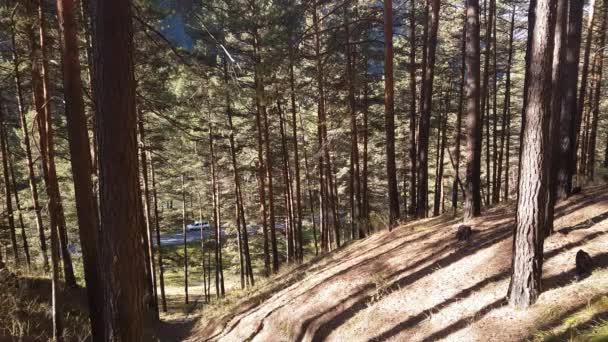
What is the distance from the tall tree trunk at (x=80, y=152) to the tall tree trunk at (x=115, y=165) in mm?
3127

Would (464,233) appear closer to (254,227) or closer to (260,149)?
(260,149)

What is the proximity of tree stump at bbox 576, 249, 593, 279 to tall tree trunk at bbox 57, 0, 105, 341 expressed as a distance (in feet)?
25.4

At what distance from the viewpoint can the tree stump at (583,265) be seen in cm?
615

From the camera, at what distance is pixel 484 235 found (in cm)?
897

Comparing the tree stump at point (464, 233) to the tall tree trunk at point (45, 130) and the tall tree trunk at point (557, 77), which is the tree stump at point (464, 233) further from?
the tall tree trunk at point (45, 130)

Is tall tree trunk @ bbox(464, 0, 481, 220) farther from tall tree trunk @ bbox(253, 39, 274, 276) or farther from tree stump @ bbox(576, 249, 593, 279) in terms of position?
tall tree trunk @ bbox(253, 39, 274, 276)

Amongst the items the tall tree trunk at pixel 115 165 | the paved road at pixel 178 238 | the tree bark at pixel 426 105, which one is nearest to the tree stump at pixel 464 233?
the tree bark at pixel 426 105

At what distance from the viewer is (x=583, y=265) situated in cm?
616

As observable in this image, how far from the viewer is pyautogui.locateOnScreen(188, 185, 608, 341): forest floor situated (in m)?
5.57

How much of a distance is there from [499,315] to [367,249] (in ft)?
20.2

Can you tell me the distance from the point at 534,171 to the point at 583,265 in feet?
6.06

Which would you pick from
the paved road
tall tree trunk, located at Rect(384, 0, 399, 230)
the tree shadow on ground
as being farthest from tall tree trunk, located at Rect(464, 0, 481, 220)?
the paved road

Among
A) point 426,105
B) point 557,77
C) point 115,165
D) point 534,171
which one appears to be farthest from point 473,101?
point 115,165

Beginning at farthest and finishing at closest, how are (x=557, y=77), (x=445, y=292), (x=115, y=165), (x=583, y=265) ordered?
(x=445, y=292)
(x=557, y=77)
(x=583, y=265)
(x=115, y=165)
